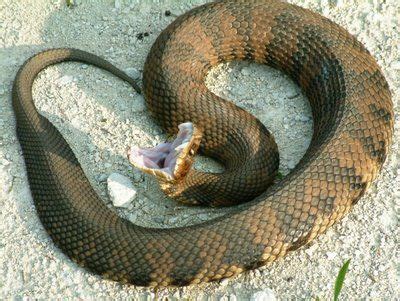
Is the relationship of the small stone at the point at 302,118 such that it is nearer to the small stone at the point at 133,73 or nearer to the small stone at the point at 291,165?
the small stone at the point at 291,165

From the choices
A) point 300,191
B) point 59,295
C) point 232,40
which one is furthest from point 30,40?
point 300,191

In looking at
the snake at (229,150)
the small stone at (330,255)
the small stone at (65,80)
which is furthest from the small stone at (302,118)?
the small stone at (65,80)

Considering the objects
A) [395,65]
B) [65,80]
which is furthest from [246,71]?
[65,80]

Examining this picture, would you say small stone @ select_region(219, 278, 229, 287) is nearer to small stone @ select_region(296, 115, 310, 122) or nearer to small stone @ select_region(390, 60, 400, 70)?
small stone @ select_region(296, 115, 310, 122)

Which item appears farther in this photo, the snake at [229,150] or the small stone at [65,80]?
the small stone at [65,80]

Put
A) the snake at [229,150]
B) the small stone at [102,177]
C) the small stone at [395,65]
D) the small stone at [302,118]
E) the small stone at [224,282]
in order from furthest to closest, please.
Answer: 1. the small stone at [395,65]
2. the small stone at [302,118]
3. the small stone at [102,177]
4. the small stone at [224,282]
5. the snake at [229,150]

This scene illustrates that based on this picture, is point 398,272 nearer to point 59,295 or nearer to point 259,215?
point 259,215
